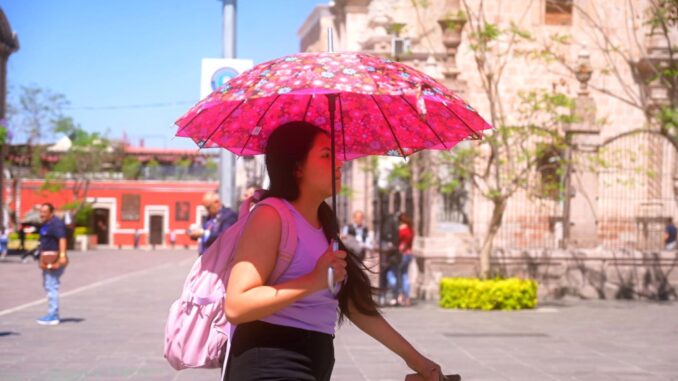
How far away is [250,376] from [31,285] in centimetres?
1999

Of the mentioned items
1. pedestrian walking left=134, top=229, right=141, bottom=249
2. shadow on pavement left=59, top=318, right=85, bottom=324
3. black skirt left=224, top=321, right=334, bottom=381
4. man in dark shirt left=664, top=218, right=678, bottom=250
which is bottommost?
pedestrian walking left=134, top=229, right=141, bottom=249

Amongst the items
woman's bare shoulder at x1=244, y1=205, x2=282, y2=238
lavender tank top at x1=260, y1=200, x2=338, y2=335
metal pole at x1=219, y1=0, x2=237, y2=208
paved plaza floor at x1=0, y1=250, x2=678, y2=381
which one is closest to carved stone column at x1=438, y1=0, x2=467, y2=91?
paved plaza floor at x1=0, y1=250, x2=678, y2=381

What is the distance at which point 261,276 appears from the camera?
328cm

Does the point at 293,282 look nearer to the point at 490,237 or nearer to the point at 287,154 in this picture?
the point at 287,154

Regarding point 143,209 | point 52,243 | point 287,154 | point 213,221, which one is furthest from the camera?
point 143,209

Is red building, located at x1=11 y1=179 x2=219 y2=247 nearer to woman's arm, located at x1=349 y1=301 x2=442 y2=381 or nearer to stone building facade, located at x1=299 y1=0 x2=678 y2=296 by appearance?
stone building facade, located at x1=299 y1=0 x2=678 y2=296

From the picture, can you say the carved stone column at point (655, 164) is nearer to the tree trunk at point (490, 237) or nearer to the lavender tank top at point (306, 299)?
the tree trunk at point (490, 237)

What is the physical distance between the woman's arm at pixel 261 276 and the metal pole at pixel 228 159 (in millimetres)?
9922

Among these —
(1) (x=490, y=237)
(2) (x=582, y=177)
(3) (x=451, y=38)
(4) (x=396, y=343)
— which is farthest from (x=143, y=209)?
(4) (x=396, y=343)

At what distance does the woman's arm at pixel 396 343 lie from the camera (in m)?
3.68

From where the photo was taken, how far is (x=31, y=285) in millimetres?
22109

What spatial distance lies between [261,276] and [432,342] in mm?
8774

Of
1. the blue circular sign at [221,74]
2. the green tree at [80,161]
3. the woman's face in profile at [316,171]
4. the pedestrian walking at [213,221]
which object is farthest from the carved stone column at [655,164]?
the green tree at [80,161]

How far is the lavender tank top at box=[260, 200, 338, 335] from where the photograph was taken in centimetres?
337
